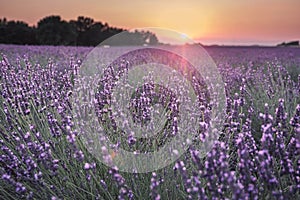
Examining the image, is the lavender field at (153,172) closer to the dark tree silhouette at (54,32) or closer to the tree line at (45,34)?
the tree line at (45,34)

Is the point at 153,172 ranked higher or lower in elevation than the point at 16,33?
lower

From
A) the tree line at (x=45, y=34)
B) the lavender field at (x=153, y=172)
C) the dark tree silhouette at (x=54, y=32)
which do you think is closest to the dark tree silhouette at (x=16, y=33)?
the tree line at (x=45, y=34)

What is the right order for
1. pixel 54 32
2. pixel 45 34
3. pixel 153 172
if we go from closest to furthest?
1. pixel 153 172
2. pixel 45 34
3. pixel 54 32

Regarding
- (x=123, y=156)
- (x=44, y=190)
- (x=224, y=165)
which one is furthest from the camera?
(x=123, y=156)

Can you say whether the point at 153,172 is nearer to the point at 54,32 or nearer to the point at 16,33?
the point at 16,33

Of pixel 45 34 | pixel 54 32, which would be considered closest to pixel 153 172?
pixel 45 34

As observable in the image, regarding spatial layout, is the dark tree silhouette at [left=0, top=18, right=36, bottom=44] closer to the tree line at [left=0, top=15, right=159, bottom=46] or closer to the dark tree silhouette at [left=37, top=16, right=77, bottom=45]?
the tree line at [left=0, top=15, right=159, bottom=46]

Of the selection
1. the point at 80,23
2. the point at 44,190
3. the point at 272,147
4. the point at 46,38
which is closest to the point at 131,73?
the point at 44,190

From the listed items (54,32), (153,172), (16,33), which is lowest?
(153,172)

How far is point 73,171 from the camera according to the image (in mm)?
1662

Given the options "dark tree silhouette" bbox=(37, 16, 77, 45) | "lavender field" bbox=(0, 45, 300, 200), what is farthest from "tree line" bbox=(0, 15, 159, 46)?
"lavender field" bbox=(0, 45, 300, 200)

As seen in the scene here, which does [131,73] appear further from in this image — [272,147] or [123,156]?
[272,147]

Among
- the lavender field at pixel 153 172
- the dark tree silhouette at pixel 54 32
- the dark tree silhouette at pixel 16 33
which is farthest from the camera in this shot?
the dark tree silhouette at pixel 54 32

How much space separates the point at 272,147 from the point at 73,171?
969 mm
